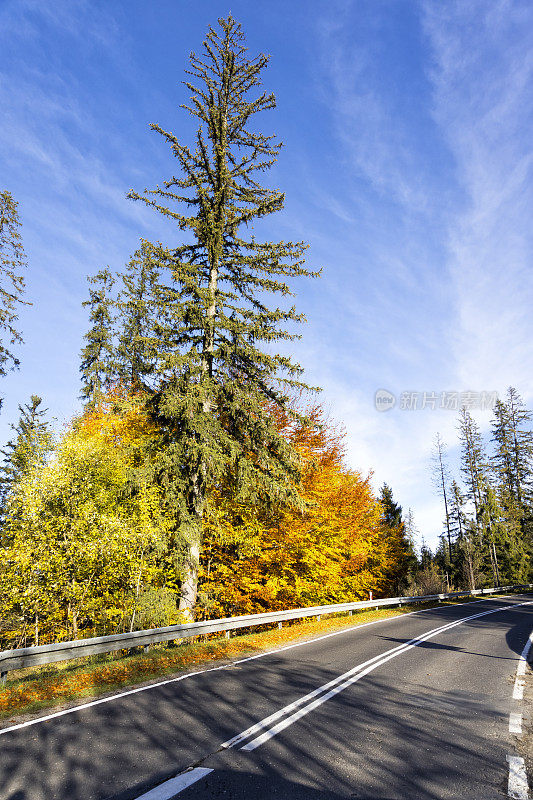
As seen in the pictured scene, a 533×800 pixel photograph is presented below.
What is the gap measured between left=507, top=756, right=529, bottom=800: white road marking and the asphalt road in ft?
0.24

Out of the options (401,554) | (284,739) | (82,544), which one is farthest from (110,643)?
(401,554)

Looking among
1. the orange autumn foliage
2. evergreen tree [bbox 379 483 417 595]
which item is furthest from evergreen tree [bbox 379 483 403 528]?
the orange autumn foliage

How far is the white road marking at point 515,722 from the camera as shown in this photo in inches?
212

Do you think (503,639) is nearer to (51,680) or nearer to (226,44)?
(51,680)

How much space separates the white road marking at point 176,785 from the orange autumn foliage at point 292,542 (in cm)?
1058

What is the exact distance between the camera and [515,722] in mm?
5695

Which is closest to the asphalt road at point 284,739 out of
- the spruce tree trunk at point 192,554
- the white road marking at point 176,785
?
the white road marking at point 176,785

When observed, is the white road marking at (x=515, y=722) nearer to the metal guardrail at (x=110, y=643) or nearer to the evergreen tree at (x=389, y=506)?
the metal guardrail at (x=110, y=643)

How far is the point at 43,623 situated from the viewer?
1484 cm

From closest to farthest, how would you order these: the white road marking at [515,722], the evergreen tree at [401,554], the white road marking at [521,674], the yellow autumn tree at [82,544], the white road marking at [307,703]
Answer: the white road marking at [307,703] < the white road marking at [515,722] < the white road marking at [521,674] < the yellow autumn tree at [82,544] < the evergreen tree at [401,554]

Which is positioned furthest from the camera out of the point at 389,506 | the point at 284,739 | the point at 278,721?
the point at 389,506

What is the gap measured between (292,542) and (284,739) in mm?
13685

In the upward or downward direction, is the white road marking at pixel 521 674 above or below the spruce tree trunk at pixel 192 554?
below

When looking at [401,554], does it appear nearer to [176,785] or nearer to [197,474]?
[197,474]
